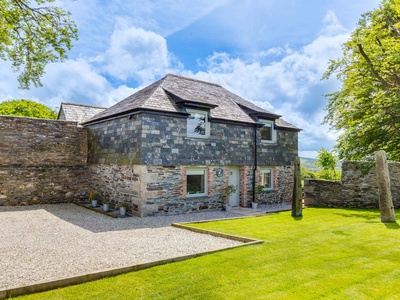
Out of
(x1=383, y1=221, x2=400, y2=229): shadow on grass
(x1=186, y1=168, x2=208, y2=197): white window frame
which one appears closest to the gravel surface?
(x1=186, y1=168, x2=208, y2=197): white window frame

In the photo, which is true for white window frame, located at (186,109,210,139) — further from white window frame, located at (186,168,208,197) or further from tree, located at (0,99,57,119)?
A: tree, located at (0,99,57,119)

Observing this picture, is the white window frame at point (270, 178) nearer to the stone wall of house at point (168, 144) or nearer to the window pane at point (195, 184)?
the stone wall of house at point (168, 144)

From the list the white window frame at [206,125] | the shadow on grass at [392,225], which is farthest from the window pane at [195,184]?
the shadow on grass at [392,225]

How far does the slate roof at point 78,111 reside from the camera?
21375 millimetres

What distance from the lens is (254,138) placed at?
1669 cm

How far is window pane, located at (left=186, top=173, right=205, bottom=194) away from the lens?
14008 millimetres

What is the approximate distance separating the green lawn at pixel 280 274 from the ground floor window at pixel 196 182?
5.96 metres

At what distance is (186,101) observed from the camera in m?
13.5

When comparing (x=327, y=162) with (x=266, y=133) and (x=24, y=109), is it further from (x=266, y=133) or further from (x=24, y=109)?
(x=24, y=109)

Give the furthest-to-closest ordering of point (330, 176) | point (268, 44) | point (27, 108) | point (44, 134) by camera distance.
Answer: point (27, 108)
point (330, 176)
point (44, 134)
point (268, 44)

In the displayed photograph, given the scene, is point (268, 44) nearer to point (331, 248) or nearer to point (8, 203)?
point (331, 248)

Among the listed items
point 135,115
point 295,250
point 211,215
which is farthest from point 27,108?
point 295,250

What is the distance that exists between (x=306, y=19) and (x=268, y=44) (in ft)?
5.78

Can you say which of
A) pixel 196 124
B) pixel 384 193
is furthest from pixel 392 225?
pixel 196 124
